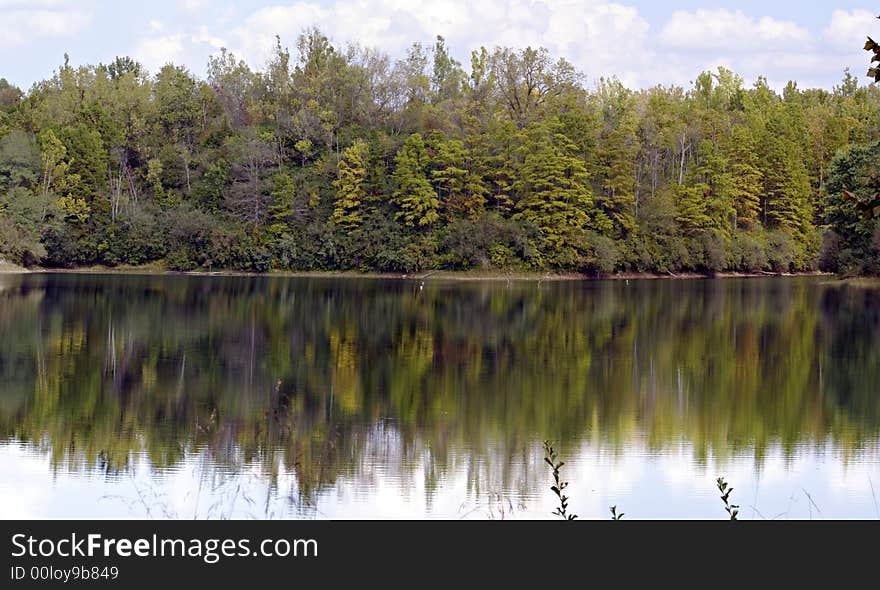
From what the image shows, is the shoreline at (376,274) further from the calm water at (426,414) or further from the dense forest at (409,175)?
the calm water at (426,414)

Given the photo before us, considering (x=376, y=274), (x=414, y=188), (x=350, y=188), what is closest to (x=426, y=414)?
(x=376, y=274)

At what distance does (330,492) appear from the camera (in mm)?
11875

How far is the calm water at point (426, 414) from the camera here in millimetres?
11969

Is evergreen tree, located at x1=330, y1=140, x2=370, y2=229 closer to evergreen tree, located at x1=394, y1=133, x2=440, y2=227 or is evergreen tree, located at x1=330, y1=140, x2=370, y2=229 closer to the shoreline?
evergreen tree, located at x1=394, y1=133, x2=440, y2=227

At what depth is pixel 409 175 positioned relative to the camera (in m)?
67.6

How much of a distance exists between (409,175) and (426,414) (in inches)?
2023

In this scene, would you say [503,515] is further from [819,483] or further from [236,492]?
[819,483]

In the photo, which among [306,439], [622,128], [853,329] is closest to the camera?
[306,439]

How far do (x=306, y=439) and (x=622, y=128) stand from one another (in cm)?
6055

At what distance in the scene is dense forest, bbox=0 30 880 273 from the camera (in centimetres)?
6575

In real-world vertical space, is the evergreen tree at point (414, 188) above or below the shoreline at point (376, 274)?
above

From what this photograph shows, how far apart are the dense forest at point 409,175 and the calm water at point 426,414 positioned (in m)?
30.4

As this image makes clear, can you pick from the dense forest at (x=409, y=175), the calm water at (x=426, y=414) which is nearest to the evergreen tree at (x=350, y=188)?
the dense forest at (x=409, y=175)

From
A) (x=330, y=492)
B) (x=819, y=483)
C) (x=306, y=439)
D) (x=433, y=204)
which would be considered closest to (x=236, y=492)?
(x=330, y=492)
